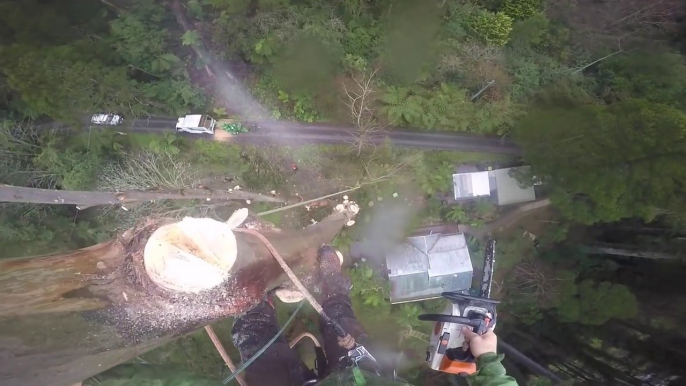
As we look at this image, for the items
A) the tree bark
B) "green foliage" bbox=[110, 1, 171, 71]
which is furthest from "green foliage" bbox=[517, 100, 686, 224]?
"green foliage" bbox=[110, 1, 171, 71]

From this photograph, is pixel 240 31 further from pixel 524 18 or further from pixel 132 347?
pixel 132 347

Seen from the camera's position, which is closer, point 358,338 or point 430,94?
point 358,338

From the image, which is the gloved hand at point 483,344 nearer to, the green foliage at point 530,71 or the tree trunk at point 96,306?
the tree trunk at point 96,306

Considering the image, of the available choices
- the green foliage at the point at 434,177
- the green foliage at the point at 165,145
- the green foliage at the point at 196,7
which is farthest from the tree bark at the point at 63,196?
the green foliage at the point at 196,7

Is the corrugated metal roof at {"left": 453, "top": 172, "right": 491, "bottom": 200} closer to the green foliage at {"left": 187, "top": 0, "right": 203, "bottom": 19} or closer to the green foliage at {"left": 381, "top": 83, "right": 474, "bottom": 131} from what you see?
the green foliage at {"left": 381, "top": 83, "right": 474, "bottom": 131}

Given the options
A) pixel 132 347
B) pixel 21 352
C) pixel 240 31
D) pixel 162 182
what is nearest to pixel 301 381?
pixel 132 347

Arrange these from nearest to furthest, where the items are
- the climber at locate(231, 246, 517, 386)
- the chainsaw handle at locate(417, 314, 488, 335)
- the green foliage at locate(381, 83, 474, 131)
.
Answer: the chainsaw handle at locate(417, 314, 488, 335) < the climber at locate(231, 246, 517, 386) < the green foliage at locate(381, 83, 474, 131)
